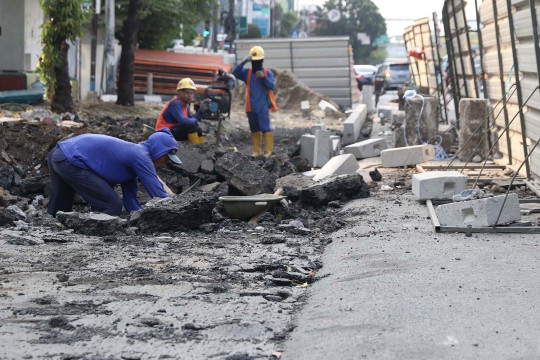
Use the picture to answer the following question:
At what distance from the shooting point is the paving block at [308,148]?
14466 millimetres

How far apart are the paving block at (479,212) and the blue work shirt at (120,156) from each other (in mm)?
2679

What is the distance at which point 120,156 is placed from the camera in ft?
27.4

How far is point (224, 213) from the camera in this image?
8.80 m

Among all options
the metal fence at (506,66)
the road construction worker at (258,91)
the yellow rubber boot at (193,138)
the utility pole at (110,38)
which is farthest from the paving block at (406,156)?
the utility pole at (110,38)

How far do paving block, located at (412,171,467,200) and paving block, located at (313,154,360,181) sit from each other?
217 centimetres

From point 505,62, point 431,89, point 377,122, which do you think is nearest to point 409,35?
point 431,89

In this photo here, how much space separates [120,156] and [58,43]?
10.7m

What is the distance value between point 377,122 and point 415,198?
13.8 m

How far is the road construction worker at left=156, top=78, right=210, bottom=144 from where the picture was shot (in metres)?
12.6

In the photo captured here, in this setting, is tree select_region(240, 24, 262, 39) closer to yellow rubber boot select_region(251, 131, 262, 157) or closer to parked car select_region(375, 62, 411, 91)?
parked car select_region(375, 62, 411, 91)

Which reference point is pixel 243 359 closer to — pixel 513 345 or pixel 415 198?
pixel 513 345

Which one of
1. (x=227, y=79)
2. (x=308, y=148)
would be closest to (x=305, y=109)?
(x=227, y=79)

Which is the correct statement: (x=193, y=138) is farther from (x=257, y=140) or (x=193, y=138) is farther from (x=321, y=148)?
(x=257, y=140)

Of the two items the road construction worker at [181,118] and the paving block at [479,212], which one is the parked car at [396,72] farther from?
the paving block at [479,212]
